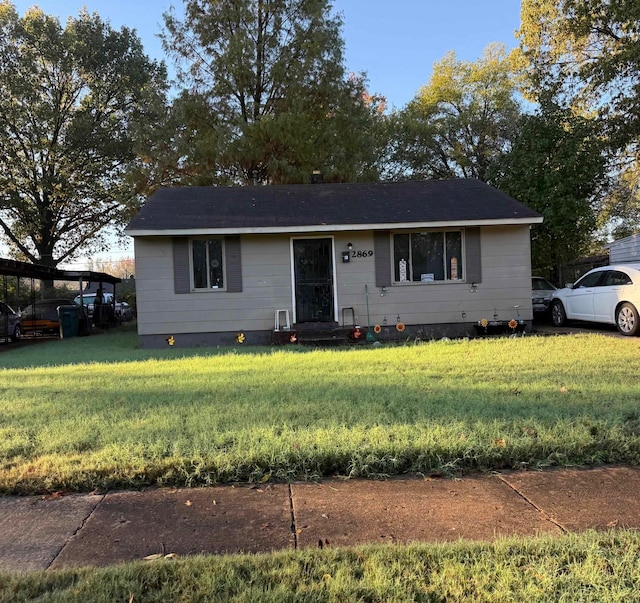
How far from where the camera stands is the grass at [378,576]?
2334mm

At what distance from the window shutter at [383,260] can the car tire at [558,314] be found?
191 inches

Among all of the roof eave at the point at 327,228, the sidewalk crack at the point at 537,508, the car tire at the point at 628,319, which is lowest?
the sidewalk crack at the point at 537,508

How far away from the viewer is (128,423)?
4828 millimetres

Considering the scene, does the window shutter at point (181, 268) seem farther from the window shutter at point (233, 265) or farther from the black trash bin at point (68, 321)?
the black trash bin at point (68, 321)

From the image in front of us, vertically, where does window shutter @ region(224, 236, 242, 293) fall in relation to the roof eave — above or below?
below

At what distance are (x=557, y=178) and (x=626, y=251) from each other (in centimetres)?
367

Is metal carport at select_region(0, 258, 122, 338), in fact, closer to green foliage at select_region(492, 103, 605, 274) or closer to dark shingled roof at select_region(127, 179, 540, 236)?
dark shingled roof at select_region(127, 179, 540, 236)

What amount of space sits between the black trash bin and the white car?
49.7 feet

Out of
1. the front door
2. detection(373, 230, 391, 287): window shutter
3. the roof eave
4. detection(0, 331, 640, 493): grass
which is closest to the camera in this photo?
detection(0, 331, 640, 493): grass

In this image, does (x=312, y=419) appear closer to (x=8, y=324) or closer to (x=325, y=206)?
(x=325, y=206)

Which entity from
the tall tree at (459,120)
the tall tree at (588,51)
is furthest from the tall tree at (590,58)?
the tall tree at (459,120)

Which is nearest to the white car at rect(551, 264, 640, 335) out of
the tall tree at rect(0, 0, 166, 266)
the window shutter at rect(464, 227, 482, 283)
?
the window shutter at rect(464, 227, 482, 283)

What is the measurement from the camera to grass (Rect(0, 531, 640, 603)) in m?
2.33

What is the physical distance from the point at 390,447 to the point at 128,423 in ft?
8.29
